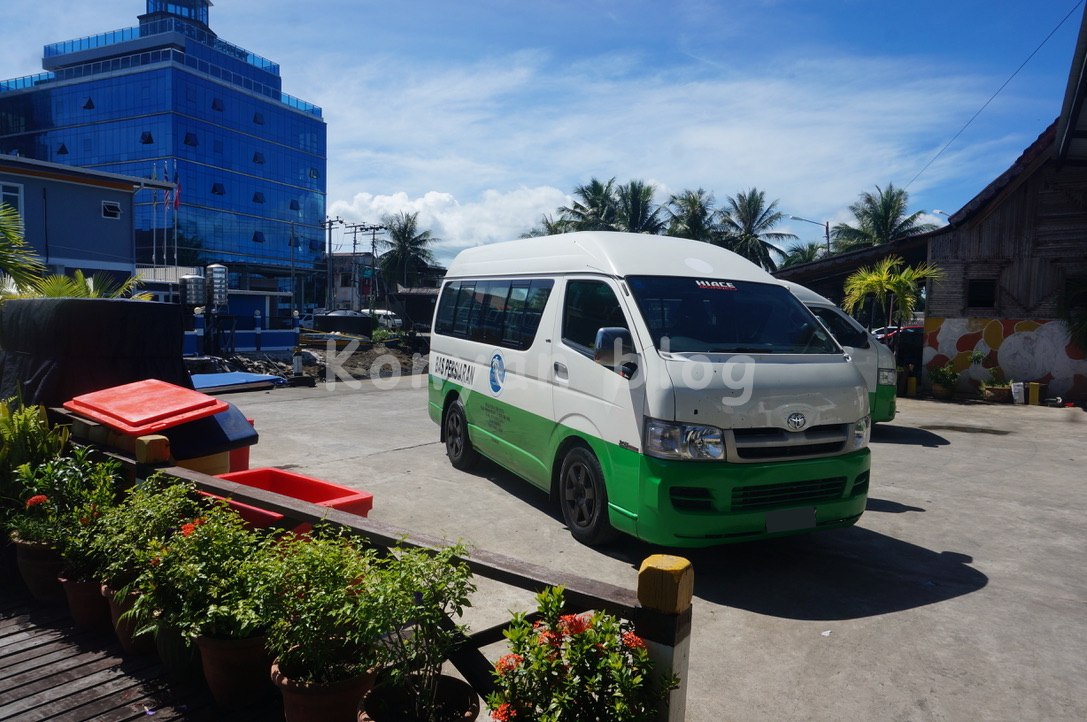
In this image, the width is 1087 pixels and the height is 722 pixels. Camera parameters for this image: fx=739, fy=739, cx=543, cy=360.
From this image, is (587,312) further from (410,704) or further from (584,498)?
(410,704)

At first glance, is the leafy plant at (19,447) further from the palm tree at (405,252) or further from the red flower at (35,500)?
the palm tree at (405,252)

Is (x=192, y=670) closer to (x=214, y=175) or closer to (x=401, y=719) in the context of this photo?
(x=401, y=719)

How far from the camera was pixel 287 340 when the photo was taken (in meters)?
30.2

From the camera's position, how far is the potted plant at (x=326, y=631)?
101 inches

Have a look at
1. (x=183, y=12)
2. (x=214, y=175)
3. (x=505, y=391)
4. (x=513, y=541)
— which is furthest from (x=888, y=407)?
(x=183, y=12)

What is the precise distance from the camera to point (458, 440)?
8.50 meters

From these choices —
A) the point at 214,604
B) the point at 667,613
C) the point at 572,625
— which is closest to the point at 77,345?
the point at 214,604

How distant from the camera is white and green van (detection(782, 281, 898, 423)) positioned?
10.8 meters

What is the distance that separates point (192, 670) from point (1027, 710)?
3942 mm

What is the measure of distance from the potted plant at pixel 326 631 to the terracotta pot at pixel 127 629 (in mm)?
1152

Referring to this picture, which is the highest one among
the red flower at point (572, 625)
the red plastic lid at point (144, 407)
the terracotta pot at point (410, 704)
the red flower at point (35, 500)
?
the red plastic lid at point (144, 407)

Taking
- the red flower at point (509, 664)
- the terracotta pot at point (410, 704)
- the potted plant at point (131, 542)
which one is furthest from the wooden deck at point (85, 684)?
the red flower at point (509, 664)

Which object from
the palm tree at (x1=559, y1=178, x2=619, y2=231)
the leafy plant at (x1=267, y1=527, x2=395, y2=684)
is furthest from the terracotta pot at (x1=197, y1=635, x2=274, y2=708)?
the palm tree at (x1=559, y1=178, x2=619, y2=231)

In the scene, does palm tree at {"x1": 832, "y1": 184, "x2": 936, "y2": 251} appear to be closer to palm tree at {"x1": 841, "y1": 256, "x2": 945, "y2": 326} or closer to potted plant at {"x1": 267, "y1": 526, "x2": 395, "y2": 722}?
palm tree at {"x1": 841, "y1": 256, "x2": 945, "y2": 326}
